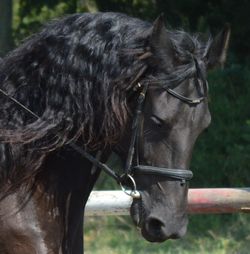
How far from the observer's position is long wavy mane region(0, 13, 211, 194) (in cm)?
354

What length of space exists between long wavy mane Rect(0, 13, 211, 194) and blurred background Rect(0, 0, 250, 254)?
4511mm

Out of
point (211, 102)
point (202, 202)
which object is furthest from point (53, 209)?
point (211, 102)

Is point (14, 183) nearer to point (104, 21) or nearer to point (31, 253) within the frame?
point (31, 253)

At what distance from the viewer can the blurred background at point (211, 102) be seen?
8.46 m

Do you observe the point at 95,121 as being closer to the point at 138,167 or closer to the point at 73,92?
the point at 73,92

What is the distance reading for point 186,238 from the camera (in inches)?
324

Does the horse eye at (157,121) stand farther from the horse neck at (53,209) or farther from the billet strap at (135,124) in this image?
the horse neck at (53,209)

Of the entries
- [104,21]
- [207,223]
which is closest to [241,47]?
[207,223]

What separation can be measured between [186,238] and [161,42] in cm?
500

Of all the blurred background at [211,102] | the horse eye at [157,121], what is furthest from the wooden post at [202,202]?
the blurred background at [211,102]

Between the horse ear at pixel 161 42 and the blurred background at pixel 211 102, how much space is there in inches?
183

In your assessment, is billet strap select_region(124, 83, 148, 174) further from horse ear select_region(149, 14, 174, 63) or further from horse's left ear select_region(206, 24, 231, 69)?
horse's left ear select_region(206, 24, 231, 69)

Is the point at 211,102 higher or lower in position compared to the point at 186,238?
higher

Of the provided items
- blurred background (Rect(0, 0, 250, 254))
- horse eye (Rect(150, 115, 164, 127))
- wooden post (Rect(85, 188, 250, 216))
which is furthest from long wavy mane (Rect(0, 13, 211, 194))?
blurred background (Rect(0, 0, 250, 254))
